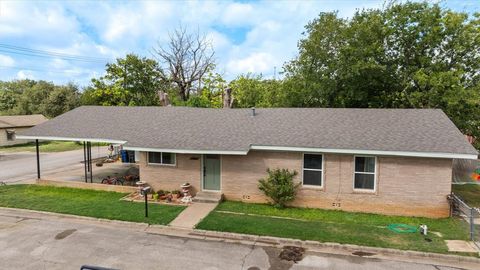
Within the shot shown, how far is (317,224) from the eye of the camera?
12680 mm

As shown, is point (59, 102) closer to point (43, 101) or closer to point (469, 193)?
point (43, 101)

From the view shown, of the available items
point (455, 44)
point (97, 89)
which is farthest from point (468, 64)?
point (97, 89)

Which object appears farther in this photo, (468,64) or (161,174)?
(468,64)

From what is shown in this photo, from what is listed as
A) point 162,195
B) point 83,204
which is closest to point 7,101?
point 83,204

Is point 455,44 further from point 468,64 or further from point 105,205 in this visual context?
point 105,205

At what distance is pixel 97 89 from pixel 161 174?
1308 inches

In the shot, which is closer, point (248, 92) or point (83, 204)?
point (83, 204)

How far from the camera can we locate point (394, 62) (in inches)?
981

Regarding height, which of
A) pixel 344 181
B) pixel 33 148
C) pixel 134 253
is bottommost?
pixel 134 253

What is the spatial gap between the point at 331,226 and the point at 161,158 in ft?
30.3

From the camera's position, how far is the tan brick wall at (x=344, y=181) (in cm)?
1345

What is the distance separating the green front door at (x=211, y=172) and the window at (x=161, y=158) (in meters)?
1.86

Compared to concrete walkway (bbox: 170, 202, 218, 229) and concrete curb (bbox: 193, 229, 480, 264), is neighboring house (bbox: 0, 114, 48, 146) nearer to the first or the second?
concrete walkway (bbox: 170, 202, 218, 229)

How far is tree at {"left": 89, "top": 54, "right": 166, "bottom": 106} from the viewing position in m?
43.9
